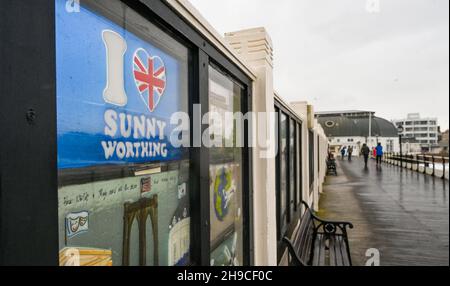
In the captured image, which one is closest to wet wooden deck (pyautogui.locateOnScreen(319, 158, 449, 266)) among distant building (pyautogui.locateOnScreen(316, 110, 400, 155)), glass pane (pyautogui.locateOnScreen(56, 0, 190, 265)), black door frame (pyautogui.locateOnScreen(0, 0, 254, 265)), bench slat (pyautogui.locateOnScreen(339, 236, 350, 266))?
bench slat (pyautogui.locateOnScreen(339, 236, 350, 266))

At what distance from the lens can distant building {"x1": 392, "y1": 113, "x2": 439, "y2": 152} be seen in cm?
11112

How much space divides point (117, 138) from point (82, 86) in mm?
229

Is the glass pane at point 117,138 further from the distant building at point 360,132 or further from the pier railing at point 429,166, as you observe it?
the distant building at point 360,132

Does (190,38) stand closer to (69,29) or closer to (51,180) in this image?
(69,29)

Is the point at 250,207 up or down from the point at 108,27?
down

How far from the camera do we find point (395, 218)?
7.64 m

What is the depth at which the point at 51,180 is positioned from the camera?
2.54 ft

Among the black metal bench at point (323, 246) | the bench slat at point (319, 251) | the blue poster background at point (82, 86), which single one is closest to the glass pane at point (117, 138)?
the blue poster background at point (82, 86)

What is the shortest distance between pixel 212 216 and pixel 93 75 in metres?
1.24

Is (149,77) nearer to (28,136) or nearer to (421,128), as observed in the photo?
(28,136)

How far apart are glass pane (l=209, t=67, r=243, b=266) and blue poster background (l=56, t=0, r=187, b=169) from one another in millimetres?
876

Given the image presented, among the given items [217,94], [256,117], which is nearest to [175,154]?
[217,94]

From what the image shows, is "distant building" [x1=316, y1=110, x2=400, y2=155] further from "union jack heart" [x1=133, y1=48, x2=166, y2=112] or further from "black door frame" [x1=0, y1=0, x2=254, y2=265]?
"black door frame" [x1=0, y1=0, x2=254, y2=265]
